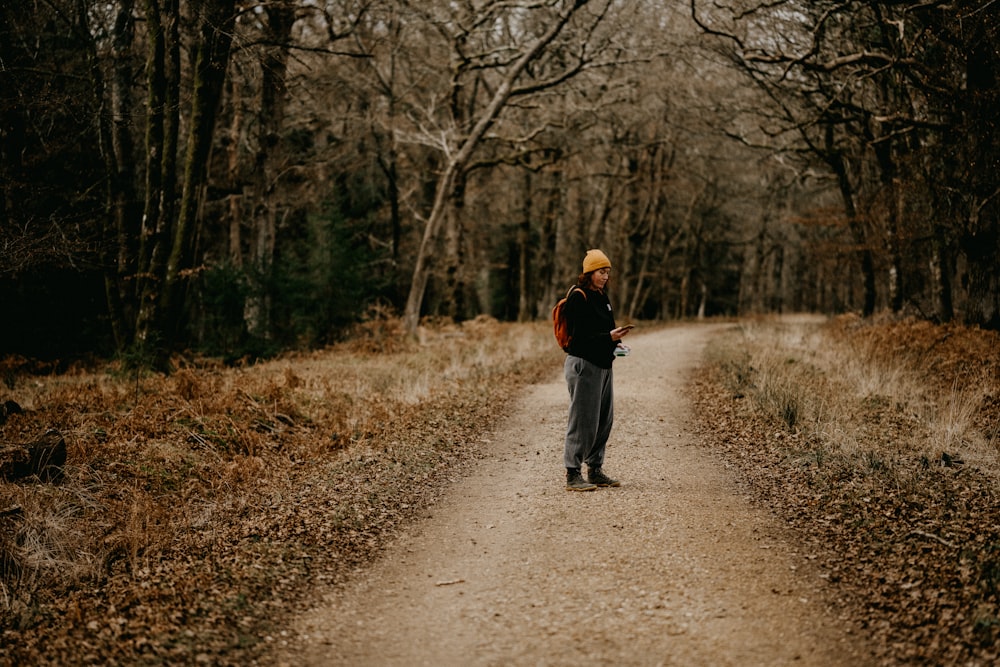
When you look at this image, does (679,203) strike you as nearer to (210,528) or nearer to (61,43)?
(61,43)

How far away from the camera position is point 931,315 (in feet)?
57.6

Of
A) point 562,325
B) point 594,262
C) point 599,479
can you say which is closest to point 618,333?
point 562,325

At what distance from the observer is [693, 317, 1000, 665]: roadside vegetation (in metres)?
4.49

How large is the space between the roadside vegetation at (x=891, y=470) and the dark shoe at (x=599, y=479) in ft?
4.57

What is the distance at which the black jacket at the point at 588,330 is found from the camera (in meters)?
7.08

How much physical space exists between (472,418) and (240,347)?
8.60m

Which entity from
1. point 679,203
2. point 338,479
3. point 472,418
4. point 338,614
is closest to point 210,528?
point 338,479

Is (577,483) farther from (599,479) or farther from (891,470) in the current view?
(891,470)

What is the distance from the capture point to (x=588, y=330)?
23.4ft

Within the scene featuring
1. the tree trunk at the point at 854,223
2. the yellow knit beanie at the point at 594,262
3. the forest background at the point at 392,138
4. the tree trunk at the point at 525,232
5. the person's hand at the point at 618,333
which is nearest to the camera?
the person's hand at the point at 618,333

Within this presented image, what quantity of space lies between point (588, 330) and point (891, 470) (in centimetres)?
326

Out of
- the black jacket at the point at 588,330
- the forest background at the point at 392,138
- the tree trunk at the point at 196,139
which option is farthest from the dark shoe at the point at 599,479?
the tree trunk at the point at 196,139

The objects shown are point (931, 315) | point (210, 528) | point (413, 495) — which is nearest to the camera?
point (210, 528)

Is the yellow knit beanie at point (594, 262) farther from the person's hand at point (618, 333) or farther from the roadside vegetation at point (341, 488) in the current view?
the roadside vegetation at point (341, 488)
